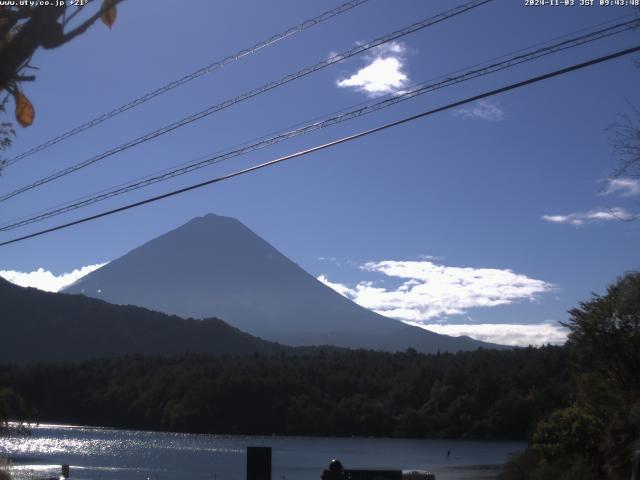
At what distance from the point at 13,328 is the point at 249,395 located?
44169 mm

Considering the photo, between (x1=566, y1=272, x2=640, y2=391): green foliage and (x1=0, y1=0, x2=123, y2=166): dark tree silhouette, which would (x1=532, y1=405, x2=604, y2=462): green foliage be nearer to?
(x1=566, y1=272, x2=640, y2=391): green foliage

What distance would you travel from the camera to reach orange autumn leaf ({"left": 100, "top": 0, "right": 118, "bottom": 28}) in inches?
178

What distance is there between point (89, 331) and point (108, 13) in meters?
146

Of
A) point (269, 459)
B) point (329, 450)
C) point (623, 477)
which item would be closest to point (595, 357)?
point (623, 477)

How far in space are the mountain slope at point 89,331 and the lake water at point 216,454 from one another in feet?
66.1

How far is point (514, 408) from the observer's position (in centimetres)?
9400

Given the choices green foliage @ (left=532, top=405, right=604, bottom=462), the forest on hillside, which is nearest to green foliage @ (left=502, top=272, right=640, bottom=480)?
green foliage @ (left=532, top=405, right=604, bottom=462)

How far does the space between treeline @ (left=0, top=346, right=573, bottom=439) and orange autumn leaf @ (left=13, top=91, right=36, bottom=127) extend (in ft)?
312

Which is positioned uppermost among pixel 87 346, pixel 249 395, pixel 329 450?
pixel 87 346

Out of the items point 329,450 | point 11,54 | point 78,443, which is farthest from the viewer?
point 78,443

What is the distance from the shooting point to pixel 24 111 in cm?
496

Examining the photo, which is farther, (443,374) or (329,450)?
(443,374)

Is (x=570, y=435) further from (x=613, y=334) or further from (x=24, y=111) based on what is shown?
(x=24, y=111)

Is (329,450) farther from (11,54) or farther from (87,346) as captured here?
(11,54)
